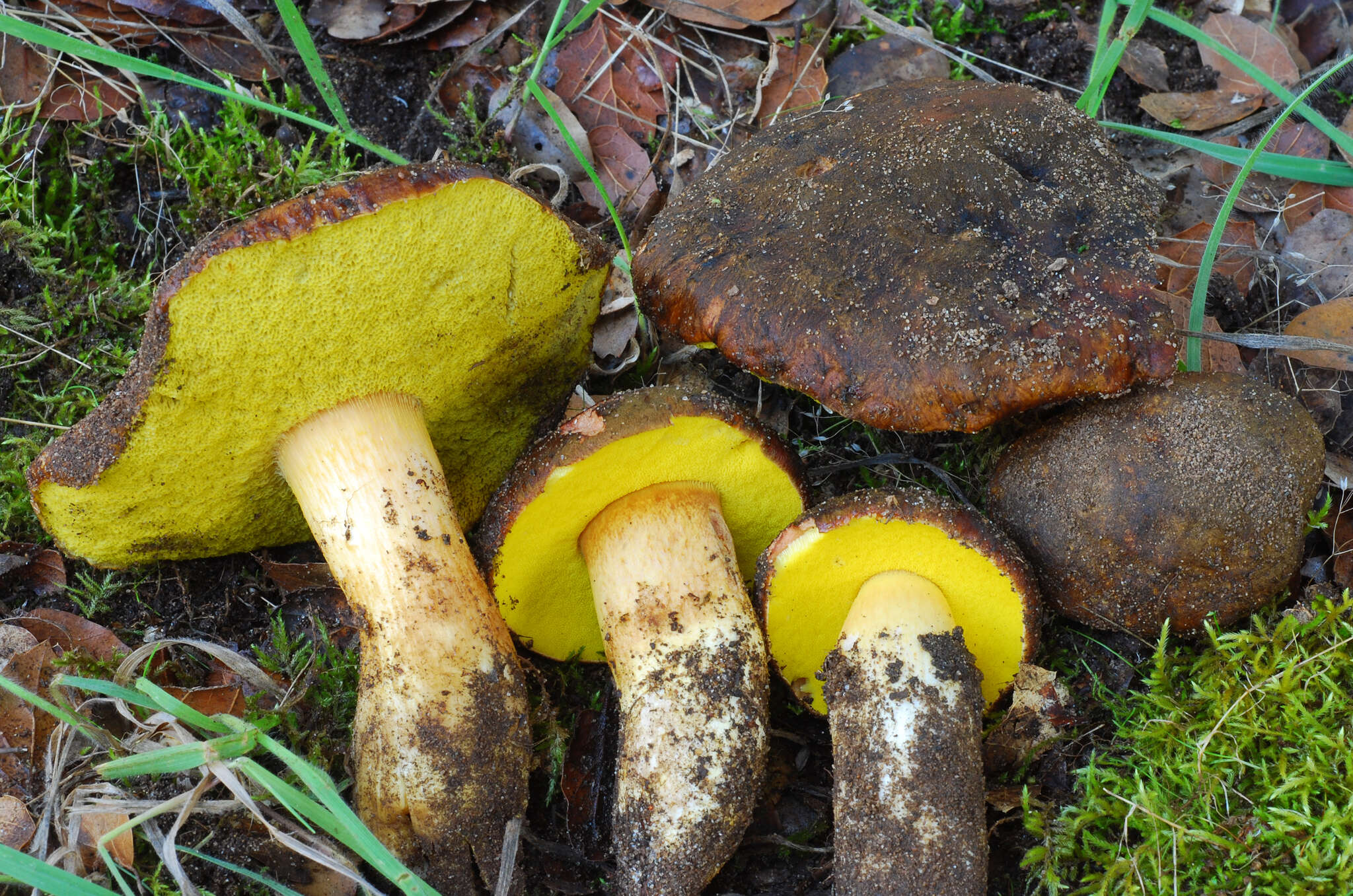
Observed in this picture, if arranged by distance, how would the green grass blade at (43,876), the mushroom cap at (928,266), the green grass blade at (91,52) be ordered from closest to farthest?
the green grass blade at (43,876)
the mushroom cap at (928,266)
the green grass blade at (91,52)

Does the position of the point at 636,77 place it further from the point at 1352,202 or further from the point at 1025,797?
the point at 1025,797

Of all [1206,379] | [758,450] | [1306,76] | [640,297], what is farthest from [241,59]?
[1306,76]

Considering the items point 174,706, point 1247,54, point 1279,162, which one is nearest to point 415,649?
point 174,706

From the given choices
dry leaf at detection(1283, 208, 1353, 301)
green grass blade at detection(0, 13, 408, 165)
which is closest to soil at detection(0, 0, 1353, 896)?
dry leaf at detection(1283, 208, 1353, 301)

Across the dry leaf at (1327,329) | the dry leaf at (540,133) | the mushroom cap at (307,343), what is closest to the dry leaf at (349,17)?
the dry leaf at (540,133)

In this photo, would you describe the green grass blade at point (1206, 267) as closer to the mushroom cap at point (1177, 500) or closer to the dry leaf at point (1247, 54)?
the mushroom cap at point (1177, 500)

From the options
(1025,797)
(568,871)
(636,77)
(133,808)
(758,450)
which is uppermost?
(636,77)
